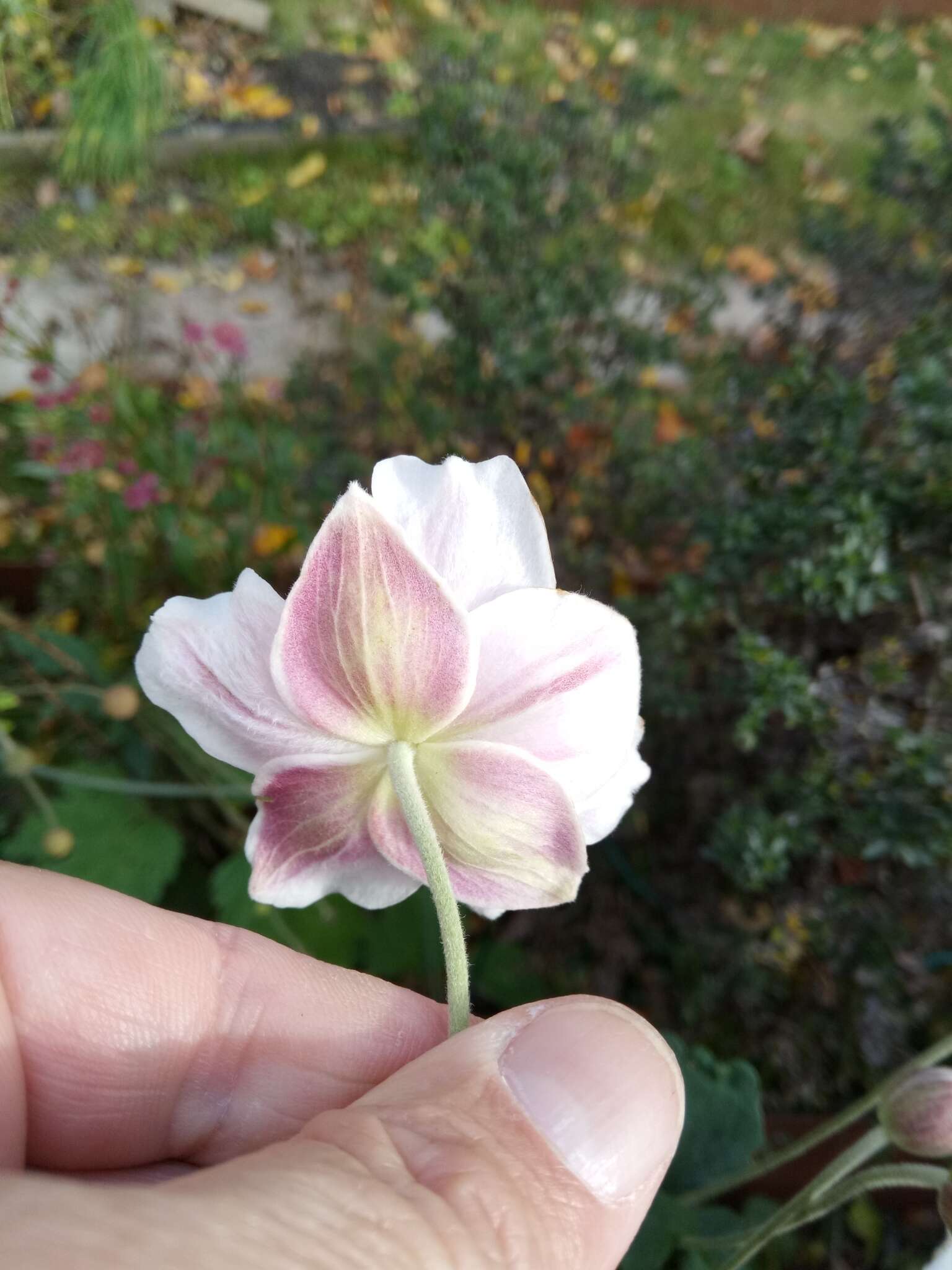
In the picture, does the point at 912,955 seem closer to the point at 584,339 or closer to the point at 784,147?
the point at 584,339

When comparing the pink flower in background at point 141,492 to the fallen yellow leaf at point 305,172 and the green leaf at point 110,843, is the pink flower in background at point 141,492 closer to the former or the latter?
the green leaf at point 110,843

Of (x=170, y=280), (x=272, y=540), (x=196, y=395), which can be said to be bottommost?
(x=272, y=540)

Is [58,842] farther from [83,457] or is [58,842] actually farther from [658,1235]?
[658,1235]

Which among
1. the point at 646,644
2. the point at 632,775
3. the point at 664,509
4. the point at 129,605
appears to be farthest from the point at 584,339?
the point at 632,775

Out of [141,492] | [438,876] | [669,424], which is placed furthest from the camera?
[669,424]

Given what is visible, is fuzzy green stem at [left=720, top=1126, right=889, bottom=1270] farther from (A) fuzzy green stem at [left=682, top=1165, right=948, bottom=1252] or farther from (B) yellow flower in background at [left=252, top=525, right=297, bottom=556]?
(B) yellow flower in background at [left=252, top=525, right=297, bottom=556]

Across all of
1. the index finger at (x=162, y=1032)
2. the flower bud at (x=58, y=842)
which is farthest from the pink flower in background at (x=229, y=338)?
the index finger at (x=162, y=1032)

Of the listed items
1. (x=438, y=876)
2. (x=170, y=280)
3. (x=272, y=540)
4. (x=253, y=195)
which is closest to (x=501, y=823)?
(x=438, y=876)
